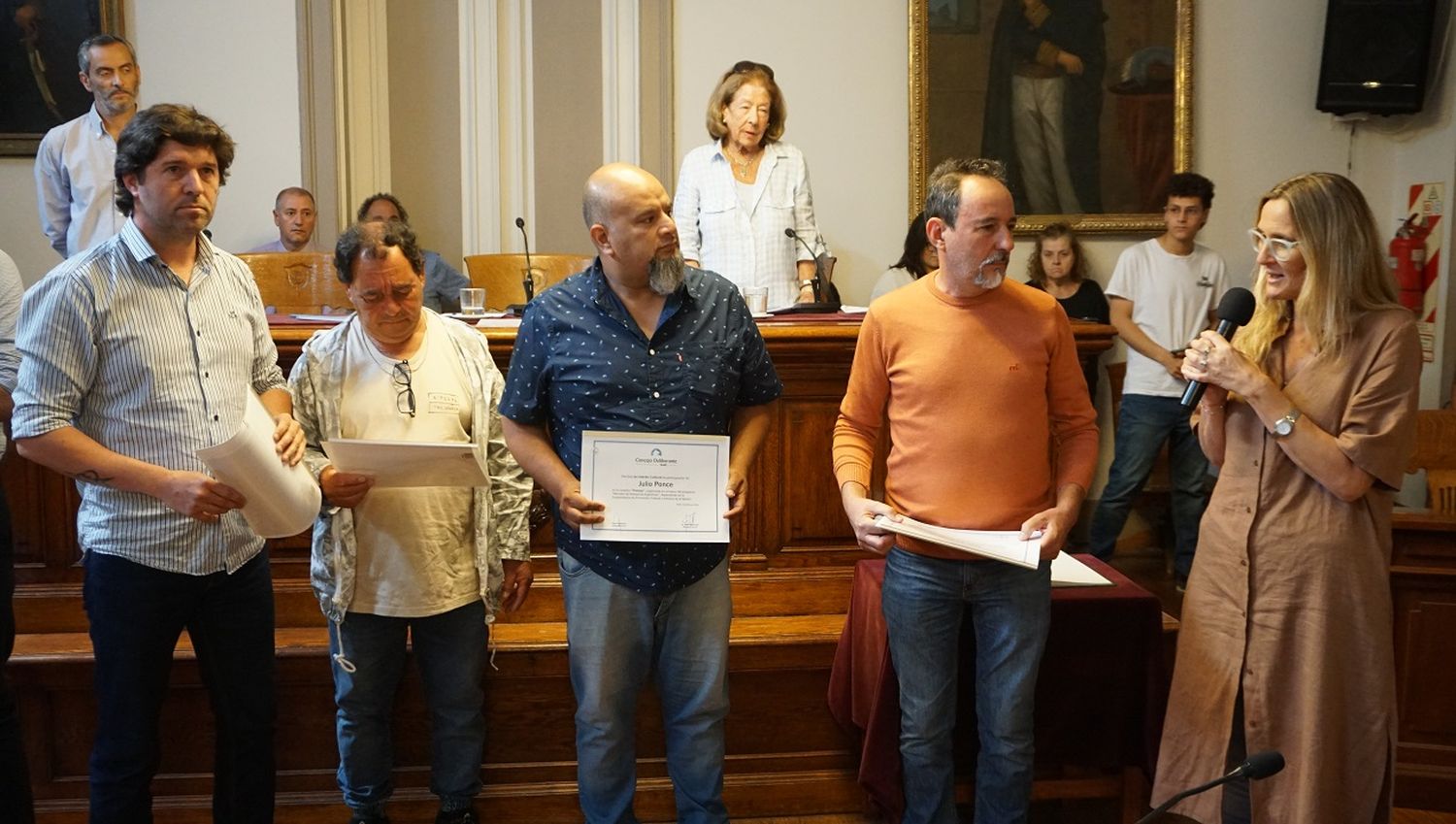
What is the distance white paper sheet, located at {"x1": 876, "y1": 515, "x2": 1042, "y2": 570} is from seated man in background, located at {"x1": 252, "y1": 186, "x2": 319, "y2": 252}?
3.66m

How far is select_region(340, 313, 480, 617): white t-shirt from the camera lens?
2477mm

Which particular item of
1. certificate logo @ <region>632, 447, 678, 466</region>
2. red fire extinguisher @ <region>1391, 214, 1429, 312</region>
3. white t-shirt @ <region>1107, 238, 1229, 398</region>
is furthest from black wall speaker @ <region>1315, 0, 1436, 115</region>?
certificate logo @ <region>632, 447, 678, 466</region>

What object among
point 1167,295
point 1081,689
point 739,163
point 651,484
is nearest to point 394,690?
point 651,484

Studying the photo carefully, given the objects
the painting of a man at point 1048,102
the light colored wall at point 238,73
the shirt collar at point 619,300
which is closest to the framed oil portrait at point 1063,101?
the painting of a man at point 1048,102

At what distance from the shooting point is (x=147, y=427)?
7.20ft

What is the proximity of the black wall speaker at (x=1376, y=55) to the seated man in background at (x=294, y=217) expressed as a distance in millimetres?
4889

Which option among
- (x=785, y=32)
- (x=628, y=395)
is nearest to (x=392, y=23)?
(x=785, y=32)

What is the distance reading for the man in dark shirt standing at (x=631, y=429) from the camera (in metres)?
2.18

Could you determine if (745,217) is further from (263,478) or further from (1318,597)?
(1318,597)

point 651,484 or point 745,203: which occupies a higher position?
point 745,203

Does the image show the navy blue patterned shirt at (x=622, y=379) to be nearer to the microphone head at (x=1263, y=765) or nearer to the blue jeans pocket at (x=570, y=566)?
the blue jeans pocket at (x=570, y=566)

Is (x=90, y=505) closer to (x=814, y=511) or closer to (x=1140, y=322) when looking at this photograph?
(x=814, y=511)

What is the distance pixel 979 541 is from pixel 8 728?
1990 mm

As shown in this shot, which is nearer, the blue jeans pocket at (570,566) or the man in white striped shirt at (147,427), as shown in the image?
the man in white striped shirt at (147,427)
